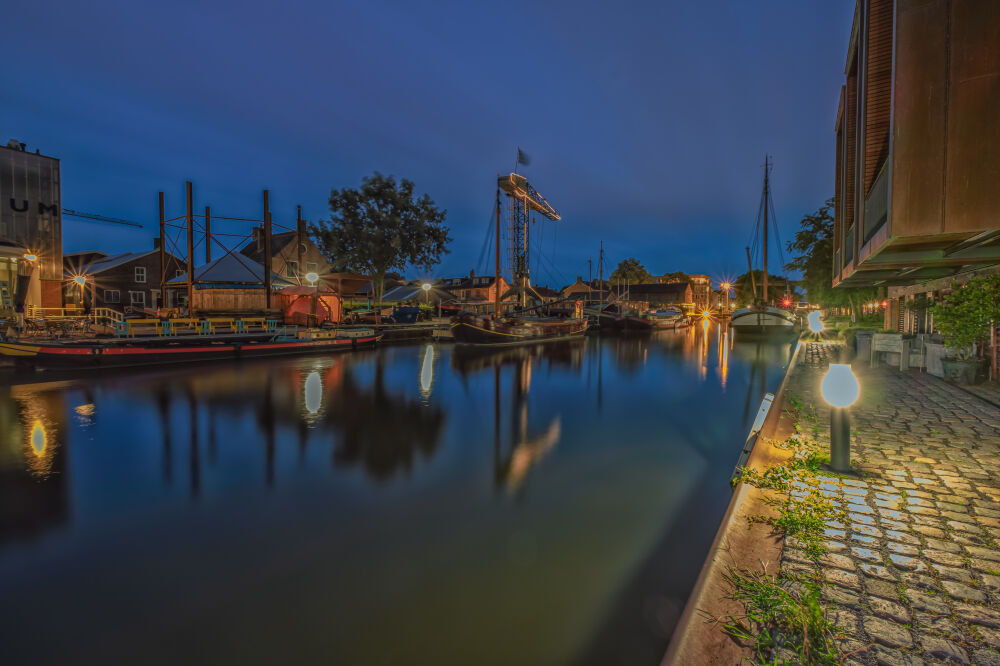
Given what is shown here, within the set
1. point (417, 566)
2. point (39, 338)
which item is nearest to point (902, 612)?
point (417, 566)

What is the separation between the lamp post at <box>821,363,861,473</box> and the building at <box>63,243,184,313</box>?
116 feet

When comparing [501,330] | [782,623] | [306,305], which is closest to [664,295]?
[501,330]

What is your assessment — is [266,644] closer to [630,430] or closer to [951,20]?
[630,430]

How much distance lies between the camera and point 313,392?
12.3 metres

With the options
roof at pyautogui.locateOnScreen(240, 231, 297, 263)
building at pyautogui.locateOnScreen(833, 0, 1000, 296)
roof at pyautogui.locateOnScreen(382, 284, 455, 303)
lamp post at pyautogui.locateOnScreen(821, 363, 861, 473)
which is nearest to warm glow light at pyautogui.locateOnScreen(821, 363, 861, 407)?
lamp post at pyautogui.locateOnScreen(821, 363, 861, 473)

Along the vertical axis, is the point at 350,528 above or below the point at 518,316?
below

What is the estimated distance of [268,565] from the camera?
4.20 metres

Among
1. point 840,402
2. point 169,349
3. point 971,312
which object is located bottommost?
point 169,349

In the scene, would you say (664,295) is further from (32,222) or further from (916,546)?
(916,546)

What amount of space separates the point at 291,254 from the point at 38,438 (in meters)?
29.6

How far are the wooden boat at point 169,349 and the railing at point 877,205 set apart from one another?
65.8 ft

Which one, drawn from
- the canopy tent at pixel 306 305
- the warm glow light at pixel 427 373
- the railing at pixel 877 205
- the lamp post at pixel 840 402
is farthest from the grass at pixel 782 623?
the canopy tent at pixel 306 305

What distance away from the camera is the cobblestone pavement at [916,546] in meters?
2.37

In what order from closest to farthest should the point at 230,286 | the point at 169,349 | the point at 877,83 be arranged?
the point at 877,83 < the point at 169,349 < the point at 230,286
